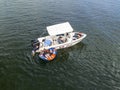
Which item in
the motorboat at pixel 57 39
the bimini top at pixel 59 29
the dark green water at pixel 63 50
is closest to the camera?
the dark green water at pixel 63 50

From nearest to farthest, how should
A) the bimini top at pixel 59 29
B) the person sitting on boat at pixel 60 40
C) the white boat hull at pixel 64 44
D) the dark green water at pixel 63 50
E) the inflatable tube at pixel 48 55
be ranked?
the dark green water at pixel 63 50
the inflatable tube at pixel 48 55
the white boat hull at pixel 64 44
the bimini top at pixel 59 29
the person sitting on boat at pixel 60 40

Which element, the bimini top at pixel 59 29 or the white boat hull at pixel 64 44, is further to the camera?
the bimini top at pixel 59 29

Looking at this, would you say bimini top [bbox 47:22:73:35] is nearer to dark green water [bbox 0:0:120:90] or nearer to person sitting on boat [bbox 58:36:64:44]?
person sitting on boat [bbox 58:36:64:44]

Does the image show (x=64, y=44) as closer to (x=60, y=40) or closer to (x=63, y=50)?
(x=63, y=50)

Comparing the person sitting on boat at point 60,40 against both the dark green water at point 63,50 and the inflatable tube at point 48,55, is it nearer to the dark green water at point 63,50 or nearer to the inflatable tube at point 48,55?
the dark green water at point 63,50

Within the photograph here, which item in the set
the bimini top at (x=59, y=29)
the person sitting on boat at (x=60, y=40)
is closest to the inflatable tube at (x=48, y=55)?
the person sitting on boat at (x=60, y=40)

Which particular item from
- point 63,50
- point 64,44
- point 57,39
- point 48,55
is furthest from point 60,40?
point 48,55
